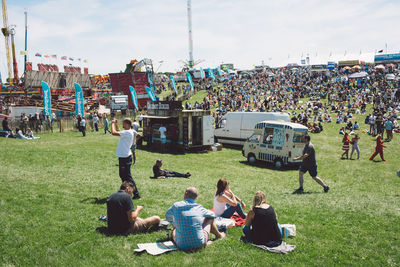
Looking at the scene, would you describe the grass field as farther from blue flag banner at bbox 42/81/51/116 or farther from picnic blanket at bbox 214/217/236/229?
blue flag banner at bbox 42/81/51/116

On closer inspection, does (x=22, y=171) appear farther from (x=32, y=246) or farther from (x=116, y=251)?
(x=116, y=251)

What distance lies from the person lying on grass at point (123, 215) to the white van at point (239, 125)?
52.1ft

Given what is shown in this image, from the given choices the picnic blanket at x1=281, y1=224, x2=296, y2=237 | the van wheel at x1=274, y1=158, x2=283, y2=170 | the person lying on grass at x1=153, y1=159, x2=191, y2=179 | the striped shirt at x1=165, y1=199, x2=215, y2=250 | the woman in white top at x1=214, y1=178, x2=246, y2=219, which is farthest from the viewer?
the van wheel at x1=274, y1=158, x2=283, y2=170

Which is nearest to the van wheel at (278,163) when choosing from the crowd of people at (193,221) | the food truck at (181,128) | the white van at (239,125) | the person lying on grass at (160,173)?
the white van at (239,125)

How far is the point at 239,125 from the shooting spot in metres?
22.2

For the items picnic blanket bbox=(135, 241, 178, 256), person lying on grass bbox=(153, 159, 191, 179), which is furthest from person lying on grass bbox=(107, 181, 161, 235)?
person lying on grass bbox=(153, 159, 191, 179)

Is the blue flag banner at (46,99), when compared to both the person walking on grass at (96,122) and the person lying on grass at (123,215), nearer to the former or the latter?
the person walking on grass at (96,122)

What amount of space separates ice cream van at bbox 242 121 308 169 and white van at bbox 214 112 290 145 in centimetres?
381

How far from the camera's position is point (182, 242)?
5355 millimetres

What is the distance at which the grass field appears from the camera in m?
5.16

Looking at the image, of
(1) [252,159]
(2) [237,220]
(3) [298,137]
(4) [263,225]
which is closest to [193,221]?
(4) [263,225]

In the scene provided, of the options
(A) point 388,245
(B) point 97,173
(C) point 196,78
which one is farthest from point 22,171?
(C) point 196,78

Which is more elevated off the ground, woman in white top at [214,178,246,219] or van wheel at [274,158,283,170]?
woman in white top at [214,178,246,219]

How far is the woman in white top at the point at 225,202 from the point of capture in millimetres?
6703
